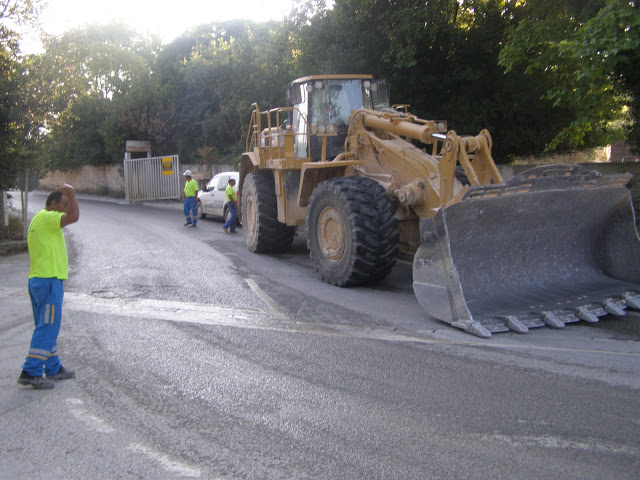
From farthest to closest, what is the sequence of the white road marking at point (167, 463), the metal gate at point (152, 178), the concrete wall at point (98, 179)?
the concrete wall at point (98, 179), the metal gate at point (152, 178), the white road marking at point (167, 463)

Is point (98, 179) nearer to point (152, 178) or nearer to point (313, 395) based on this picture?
point (152, 178)

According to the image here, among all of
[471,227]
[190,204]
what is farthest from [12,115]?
[471,227]

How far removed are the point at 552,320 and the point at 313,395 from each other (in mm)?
3100

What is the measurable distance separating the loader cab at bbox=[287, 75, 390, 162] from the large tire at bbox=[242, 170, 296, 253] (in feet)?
4.88

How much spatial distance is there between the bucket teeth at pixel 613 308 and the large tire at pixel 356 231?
2827 millimetres

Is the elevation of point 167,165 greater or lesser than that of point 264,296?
greater

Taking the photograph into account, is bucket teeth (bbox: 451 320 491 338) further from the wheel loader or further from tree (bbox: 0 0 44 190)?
tree (bbox: 0 0 44 190)

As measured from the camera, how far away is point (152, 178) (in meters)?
31.4

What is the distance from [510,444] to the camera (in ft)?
14.3

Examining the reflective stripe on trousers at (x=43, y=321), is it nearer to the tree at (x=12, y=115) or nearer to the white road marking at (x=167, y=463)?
the white road marking at (x=167, y=463)

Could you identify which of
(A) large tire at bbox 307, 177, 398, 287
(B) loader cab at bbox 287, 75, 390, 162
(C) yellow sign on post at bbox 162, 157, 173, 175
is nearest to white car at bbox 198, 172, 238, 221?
(B) loader cab at bbox 287, 75, 390, 162

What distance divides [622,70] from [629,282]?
4.81 m

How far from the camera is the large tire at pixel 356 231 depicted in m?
8.99

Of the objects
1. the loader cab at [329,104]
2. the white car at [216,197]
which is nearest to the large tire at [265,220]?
the loader cab at [329,104]
